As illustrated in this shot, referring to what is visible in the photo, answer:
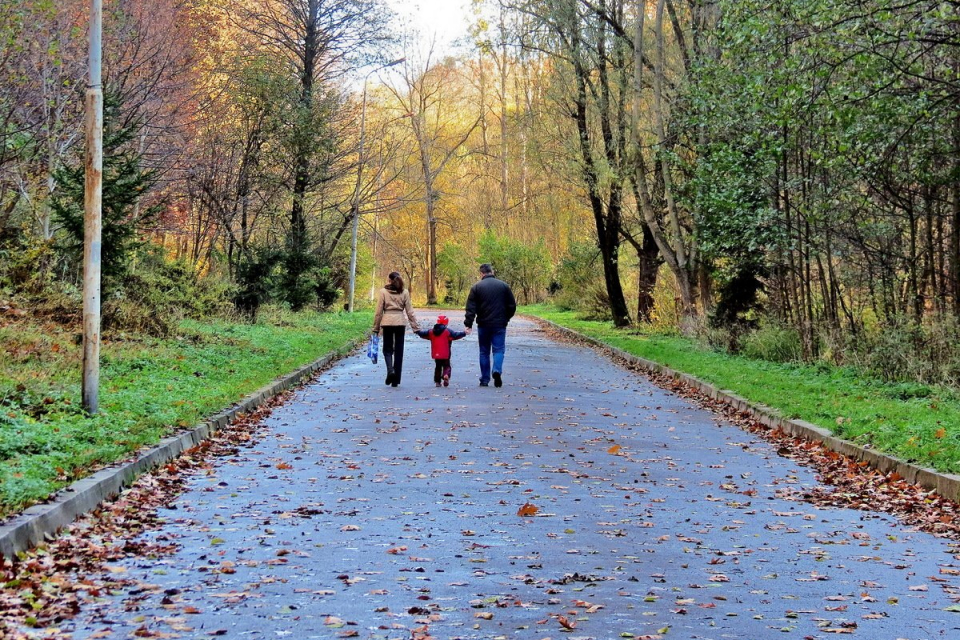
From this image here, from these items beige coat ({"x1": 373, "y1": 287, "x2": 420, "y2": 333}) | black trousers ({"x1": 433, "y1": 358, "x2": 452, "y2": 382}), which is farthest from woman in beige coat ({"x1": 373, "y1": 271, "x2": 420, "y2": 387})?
black trousers ({"x1": 433, "y1": 358, "x2": 452, "y2": 382})

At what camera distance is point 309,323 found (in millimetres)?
33250

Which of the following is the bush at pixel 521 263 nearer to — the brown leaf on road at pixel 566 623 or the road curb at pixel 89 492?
the road curb at pixel 89 492

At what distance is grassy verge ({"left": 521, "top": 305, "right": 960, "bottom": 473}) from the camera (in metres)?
10.2

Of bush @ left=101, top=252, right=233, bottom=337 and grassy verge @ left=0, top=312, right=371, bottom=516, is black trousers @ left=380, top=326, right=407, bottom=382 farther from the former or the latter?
bush @ left=101, top=252, right=233, bottom=337

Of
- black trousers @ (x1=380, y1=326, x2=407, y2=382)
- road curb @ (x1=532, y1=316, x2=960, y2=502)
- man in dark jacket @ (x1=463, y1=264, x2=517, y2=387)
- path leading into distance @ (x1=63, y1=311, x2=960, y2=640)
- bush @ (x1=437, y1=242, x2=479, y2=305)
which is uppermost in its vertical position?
bush @ (x1=437, y1=242, x2=479, y2=305)

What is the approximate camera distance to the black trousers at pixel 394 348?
18.0m

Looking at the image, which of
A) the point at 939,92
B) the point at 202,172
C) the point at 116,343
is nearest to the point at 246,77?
the point at 202,172

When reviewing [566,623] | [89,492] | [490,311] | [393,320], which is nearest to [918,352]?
[490,311]

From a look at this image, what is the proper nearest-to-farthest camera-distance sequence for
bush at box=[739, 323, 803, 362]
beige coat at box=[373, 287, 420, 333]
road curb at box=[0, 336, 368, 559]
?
road curb at box=[0, 336, 368, 559], beige coat at box=[373, 287, 420, 333], bush at box=[739, 323, 803, 362]

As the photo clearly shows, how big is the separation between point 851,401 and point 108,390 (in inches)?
372

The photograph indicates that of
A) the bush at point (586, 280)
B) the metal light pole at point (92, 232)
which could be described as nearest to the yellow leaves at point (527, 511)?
the metal light pole at point (92, 232)

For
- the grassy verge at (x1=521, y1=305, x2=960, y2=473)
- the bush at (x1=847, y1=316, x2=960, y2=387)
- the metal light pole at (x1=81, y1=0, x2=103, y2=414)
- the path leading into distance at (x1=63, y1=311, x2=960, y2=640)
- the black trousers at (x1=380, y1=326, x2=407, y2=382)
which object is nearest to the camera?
the path leading into distance at (x1=63, y1=311, x2=960, y2=640)

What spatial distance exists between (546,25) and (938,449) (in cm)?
2482

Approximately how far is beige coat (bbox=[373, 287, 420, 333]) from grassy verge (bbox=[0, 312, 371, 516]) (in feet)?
6.35
